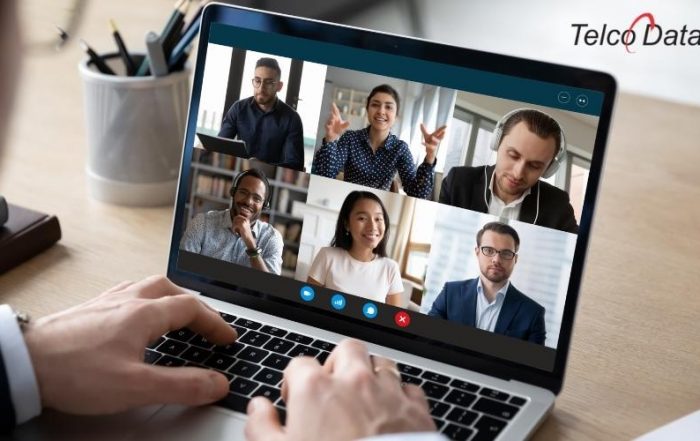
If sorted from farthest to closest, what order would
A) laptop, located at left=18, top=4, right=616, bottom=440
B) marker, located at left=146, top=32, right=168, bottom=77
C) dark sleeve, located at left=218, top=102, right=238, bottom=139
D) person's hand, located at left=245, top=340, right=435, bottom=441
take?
marker, located at left=146, top=32, right=168, bottom=77 → dark sleeve, located at left=218, top=102, right=238, bottom=139 → laptop, located at left=18, top=4, right=616, bottom=440 → person's hand, located at left=245, top=340, right=435, bottom=441

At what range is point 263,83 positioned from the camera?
2.84ft

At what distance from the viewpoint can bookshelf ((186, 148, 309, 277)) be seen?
A: 0.85 m

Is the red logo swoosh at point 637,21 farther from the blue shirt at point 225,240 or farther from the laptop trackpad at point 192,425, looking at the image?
the laptop trackpad at point 192,425

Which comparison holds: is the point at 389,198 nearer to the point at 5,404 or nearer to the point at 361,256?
the point at 361,256

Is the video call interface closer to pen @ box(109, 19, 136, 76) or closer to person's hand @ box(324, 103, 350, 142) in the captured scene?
person's hand @ box(324, 103, 350, 142)

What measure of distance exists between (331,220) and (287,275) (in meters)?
0.07

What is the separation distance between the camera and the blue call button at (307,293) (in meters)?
0.85

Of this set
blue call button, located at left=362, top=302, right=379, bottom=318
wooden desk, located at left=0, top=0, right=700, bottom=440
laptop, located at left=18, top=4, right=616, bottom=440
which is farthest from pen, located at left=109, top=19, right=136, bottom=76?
blue call button, located at left=362, top=302, right=379, bottom=318

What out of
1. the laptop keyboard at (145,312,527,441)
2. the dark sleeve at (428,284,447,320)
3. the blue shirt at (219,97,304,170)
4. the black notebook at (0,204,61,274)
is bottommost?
the laptop keyboard at (145,312,527,441)

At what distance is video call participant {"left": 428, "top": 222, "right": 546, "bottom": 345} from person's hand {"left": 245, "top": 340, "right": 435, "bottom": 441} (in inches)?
4.6

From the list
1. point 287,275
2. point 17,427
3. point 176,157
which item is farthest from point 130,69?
point 17,427

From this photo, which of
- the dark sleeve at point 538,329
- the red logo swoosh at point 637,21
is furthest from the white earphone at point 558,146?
the red logo swoosh at point 637,21

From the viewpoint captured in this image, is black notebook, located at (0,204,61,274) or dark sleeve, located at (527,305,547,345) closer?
dark sleeve, located at (527,305,547,345)

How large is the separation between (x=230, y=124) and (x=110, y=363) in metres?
0.28
